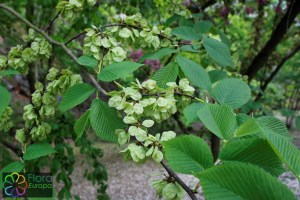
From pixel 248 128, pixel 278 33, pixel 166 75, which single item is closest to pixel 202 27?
pixel 166 75

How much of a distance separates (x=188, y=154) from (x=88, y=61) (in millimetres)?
433

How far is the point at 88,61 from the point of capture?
909mm

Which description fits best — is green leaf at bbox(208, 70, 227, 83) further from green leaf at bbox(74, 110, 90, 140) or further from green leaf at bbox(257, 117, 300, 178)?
green leaf at bbox(257, 117, 300, 178)

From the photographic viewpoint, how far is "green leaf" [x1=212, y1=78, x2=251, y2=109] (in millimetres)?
851

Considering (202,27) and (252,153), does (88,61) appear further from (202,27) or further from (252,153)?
(202,27)

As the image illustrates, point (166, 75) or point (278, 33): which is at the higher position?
point (166, 75)

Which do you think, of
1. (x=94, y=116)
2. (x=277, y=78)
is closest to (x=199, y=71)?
(x=94, y=116)

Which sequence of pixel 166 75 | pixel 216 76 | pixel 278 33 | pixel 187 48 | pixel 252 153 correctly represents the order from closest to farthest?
1. pixel 252 153
2. pixel 166 75
3. pixel 187 48
4. pixel 216 76
5. pixel 278 33

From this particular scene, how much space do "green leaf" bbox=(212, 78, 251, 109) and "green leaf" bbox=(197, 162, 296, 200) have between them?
0.40 metres

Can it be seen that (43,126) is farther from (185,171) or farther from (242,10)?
(242,10)

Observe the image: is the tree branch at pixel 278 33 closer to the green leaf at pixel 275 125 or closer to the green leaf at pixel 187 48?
the green leaf at pixel 187 48

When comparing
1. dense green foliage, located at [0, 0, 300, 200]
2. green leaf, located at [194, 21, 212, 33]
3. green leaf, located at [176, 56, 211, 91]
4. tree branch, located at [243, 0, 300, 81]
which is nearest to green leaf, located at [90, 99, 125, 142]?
dense green foliage, located at [0, 0, 300, 200]

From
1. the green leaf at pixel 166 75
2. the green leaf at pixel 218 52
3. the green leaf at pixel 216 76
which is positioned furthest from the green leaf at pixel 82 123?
the green leaf at pixel 216 76

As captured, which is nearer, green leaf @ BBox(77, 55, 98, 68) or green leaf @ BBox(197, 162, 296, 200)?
green leaf @ BBox(197, 162, 296, 200)
